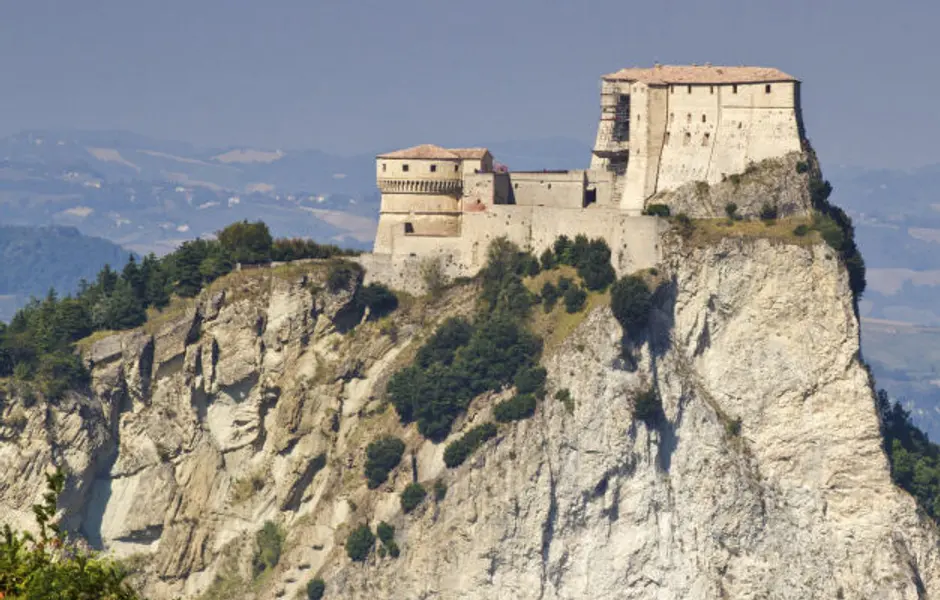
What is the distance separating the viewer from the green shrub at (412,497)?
291 ft

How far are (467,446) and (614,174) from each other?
605 inches

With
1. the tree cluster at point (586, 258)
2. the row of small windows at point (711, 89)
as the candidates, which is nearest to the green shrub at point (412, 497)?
the tree cluster at point (586, 258)

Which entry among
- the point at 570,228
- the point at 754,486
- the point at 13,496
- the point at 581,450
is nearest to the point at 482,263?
the point at 570,228

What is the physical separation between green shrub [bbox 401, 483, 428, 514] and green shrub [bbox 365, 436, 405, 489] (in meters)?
1.42

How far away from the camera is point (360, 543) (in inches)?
3484

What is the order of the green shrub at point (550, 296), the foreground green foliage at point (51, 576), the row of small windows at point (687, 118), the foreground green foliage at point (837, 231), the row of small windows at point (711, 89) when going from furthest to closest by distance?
the row of small windows at point (687, 118), the green shrub at point (550, 296), the row of small windows at point (711, 89), the foreground green foliage at point (837, 231), the foreground green foliage at point (51, 576)

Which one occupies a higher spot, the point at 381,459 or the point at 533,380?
the point at 533,380

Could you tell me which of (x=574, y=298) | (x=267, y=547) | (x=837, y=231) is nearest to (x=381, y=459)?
(x=267, y=547)

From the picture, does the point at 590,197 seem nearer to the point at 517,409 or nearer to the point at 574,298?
the point at 574,298

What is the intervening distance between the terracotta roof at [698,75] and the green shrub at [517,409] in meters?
16.2

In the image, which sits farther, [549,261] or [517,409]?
[549,261]

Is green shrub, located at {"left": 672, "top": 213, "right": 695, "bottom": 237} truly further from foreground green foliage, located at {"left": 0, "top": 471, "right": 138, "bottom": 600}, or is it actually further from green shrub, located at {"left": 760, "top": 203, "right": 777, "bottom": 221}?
foreground green foliage, located at {"left": 0, "top": 471, "right": 138, "bottom": 600}

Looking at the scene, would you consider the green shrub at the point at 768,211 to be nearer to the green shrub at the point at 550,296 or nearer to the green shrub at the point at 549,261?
the green shrub at the point at 549,261

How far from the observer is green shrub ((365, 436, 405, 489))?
294 feet
